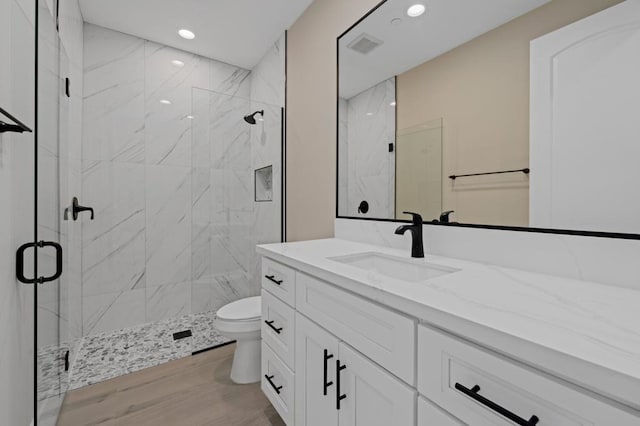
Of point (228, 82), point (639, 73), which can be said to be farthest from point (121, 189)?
point (639, 73)

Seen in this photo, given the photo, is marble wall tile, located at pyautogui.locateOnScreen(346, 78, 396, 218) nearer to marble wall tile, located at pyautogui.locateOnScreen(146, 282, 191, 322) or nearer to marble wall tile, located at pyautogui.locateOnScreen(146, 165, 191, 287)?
marble wall tile, located at pyautogui.locateOnScreen(146, 165, 191, 287)

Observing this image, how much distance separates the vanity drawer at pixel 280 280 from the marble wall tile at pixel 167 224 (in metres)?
1.45

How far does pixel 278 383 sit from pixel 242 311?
63 centimetres

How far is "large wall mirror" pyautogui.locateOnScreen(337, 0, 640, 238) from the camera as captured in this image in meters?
0.81

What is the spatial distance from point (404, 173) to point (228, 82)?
90.4 inches

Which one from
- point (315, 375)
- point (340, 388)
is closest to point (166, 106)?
point (315, 375)

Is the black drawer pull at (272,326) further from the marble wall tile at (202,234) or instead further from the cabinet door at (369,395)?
the marble wall tile at (202,234)

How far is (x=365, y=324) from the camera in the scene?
830mm

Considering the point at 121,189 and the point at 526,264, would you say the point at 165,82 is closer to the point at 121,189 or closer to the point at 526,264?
the point at 121,189

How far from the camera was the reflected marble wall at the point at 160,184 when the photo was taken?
225 centimetres

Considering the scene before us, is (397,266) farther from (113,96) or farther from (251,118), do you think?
(113,96)

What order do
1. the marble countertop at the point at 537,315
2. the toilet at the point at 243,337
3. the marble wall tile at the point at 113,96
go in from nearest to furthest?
the marble countertop at the point at 537,315 → the toilet at the point at 243,337 → the marble wall tile at the point at 113,96

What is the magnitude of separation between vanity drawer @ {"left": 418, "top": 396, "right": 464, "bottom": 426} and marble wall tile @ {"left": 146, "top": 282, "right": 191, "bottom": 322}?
245 centimetres

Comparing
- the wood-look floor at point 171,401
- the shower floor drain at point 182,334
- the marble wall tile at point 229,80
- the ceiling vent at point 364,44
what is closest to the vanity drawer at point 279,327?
the wood-look floor at point 171,401
